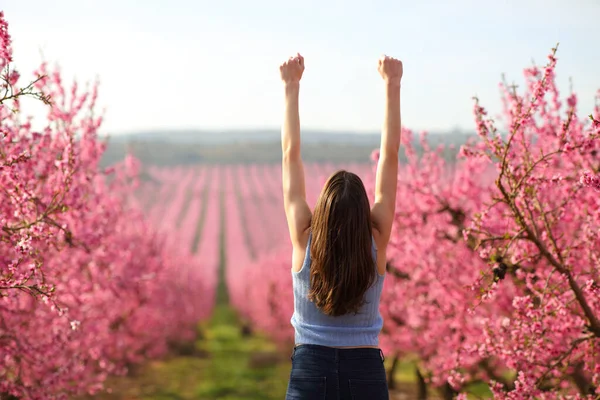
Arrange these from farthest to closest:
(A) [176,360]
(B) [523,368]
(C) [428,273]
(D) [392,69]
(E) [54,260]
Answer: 1. (A) [176,360]
2. (C) [428,273]
3. (E) [54,260]
4. (B) [523,368]
5. (D) [392,69]

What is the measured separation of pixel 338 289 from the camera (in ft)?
9.84

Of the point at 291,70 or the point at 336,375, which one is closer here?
the point at 336,375

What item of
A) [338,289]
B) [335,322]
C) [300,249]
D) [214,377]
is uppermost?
[300,249]

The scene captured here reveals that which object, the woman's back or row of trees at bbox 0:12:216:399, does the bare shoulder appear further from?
row of trees at bbox 0:12:216:399

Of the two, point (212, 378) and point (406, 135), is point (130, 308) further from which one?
point (406, 135)

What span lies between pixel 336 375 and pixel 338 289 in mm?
360


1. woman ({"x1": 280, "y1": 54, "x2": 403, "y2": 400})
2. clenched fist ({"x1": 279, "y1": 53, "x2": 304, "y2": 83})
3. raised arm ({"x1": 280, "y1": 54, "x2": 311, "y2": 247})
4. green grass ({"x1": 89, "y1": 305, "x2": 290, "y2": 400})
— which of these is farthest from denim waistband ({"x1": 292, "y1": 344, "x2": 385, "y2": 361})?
green grass ({"x1": 89, "y1": 305, "x2": 290, "y2": 400})

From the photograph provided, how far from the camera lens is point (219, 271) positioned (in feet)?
245

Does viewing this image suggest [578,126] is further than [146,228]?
No

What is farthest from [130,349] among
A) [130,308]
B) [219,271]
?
[219,271]

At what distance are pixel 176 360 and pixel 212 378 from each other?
6124 millimetres

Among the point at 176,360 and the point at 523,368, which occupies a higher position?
the point at 523,368

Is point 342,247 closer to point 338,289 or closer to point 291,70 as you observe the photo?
point 338,289

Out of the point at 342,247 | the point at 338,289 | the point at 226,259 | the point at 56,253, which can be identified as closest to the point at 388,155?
the point at 342,247
